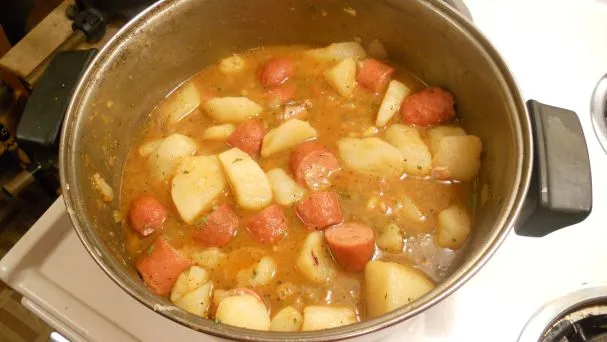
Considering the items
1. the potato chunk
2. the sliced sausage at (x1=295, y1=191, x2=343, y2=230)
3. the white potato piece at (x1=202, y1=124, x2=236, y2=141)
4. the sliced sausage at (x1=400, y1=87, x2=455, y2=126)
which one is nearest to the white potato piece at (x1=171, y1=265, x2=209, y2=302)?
the potato chunk

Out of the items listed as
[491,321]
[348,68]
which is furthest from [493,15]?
[491,321]

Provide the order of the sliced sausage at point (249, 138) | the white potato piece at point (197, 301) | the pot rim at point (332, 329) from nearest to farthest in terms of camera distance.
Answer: the pot rim at point (332, 329) < the white potato piece at point (197, 301) < the sliced sausage at point (249, 138)

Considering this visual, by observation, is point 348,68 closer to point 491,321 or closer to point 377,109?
point 377,109

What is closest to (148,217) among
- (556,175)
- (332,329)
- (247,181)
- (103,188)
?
(103,188)

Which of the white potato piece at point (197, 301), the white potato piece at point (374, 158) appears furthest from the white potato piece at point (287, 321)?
the white potato piece at point (374, 158)

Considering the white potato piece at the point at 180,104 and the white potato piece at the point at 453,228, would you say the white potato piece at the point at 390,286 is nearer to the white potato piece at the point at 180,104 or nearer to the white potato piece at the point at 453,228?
the white potato piece at the point at 453,228
